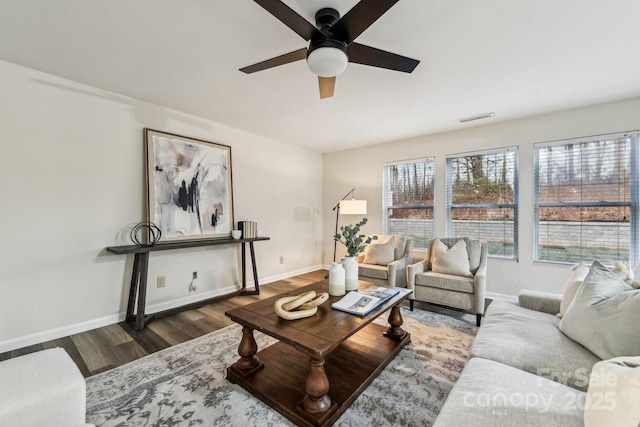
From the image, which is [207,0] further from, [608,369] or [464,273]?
[464,273]

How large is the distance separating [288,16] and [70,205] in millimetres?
2730

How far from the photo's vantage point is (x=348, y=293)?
2.19 meters

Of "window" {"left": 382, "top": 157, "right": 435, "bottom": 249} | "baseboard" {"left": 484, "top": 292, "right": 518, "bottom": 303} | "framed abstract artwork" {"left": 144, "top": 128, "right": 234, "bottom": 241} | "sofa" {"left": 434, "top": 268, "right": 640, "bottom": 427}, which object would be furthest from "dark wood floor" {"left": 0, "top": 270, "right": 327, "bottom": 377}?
"baseboard" {"left": 484, "top": 292, "right": 518, "bottom": 303}

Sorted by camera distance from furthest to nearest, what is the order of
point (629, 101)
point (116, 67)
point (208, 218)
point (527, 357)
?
1. point (208, 218)
2. point (629, 101)
3. point (116, 67)
4. point (527, 357)

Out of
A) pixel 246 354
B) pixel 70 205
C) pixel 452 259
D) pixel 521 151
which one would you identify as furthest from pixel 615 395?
pixel 70 205

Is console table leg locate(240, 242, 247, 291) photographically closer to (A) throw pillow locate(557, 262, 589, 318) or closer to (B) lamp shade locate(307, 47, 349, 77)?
(B) lamp shade locate(307, 47, 349, 77)

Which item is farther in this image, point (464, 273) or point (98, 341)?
point (464, 273)

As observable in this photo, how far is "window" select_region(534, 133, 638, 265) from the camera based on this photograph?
2.99m

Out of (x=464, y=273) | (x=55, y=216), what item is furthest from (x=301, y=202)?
(x=55, y=216)

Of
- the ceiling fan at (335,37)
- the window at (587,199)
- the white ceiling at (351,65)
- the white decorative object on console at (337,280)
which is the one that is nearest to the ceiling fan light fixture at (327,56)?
the ceiling fan at (335,37)

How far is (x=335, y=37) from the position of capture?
5.20ft

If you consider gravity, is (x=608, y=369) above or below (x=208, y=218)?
below

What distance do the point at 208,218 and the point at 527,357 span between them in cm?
343

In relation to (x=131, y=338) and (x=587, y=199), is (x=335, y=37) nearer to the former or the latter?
(x=131, y=338)
